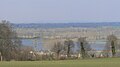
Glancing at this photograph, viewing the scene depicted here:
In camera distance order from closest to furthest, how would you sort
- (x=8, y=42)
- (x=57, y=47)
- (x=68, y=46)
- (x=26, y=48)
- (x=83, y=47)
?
(x=26, y=48) < (x=8, y=42) < (x=57, y=47) < (x=83, y=47) < (x=68, y=46)

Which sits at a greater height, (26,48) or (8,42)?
(8,42)

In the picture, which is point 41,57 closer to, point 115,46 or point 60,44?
point 60,44

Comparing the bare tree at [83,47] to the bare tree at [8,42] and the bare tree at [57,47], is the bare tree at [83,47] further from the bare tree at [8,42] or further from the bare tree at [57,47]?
the bare tree at [8,42]

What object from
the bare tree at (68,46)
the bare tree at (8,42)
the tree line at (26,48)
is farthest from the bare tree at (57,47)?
the bare tree at (8,42)

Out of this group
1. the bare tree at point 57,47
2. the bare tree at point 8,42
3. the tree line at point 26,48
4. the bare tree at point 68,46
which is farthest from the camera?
the bare tree at point 68,46

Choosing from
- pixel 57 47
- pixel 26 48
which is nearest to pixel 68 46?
pixel 57 47

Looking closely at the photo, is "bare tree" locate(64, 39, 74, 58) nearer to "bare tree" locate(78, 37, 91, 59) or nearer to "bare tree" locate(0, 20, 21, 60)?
"bare tree" locate(78, 37, 91, 59)

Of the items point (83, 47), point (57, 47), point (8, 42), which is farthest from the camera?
point (83, 47)

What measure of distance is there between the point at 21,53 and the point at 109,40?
7.90 metres

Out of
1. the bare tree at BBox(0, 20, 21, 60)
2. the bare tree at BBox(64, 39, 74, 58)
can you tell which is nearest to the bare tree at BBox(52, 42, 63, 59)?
the bare tree at BBox(64, 39, 74, 58)

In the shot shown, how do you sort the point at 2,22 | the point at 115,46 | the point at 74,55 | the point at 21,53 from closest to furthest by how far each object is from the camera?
the point at 21,53 < the point at 74,55 < the point at 115,46 < the point at 2,22

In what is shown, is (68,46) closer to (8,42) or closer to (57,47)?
(57,47)

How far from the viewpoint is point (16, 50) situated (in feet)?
96.5

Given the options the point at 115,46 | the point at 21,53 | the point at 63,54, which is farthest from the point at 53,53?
the point at 115,46
